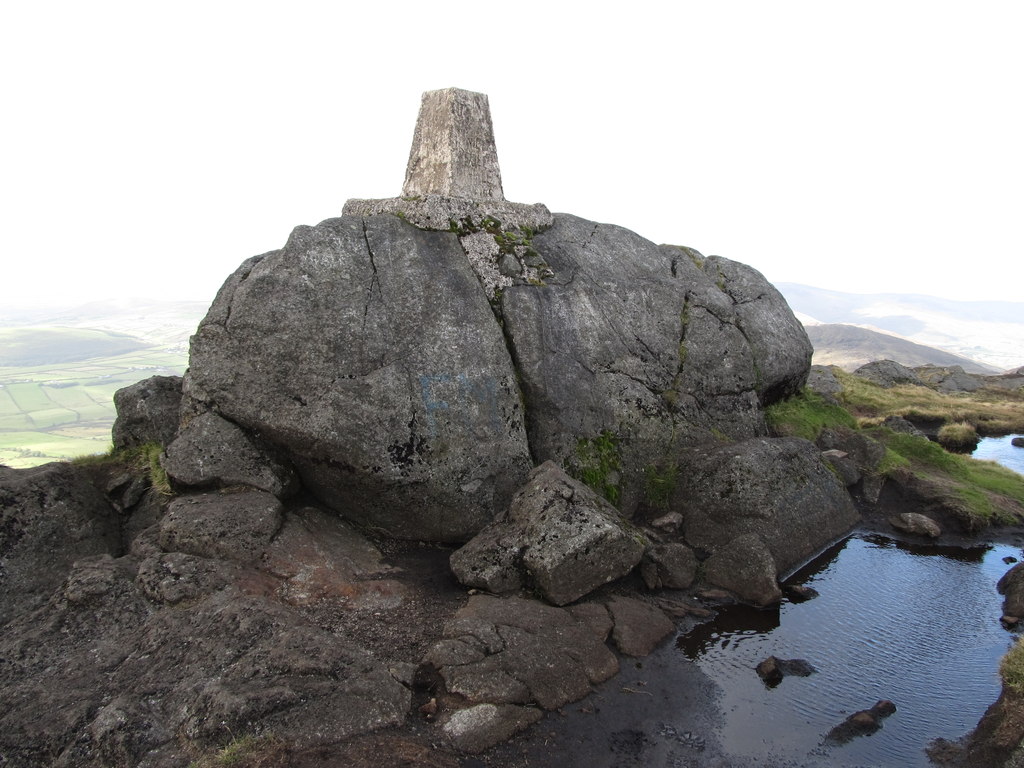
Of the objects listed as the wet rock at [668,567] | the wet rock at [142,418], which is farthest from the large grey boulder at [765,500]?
the wet rock at [142,418]

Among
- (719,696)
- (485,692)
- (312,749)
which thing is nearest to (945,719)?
(719,696)

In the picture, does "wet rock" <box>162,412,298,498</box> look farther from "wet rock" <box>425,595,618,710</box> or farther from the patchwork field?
the patchwork field

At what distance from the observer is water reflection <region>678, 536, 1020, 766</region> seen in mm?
9523

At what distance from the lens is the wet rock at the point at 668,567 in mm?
13281

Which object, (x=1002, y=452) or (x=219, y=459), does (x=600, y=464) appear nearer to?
(x=219, y=459)

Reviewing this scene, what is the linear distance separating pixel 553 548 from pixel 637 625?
80.3 inches

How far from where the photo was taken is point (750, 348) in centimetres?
1948

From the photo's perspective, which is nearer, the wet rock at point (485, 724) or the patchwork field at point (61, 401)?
the wet rock at point (485, 724)

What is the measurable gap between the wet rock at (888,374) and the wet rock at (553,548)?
157ft

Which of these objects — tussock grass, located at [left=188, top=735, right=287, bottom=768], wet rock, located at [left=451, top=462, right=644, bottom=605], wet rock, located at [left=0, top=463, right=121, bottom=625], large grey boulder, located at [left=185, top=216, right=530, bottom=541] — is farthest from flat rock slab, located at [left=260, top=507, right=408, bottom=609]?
wet rock, located at [left=0, top=463, right=121, bottom=625]

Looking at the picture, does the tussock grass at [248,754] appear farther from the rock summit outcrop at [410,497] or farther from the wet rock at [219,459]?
the wet rock at [219,459]

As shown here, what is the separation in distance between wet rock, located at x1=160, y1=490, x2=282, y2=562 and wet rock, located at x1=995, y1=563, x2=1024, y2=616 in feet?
49.4

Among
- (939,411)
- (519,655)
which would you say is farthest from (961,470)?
(519,655)

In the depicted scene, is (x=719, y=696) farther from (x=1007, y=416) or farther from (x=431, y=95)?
(x=1007, y=416)
